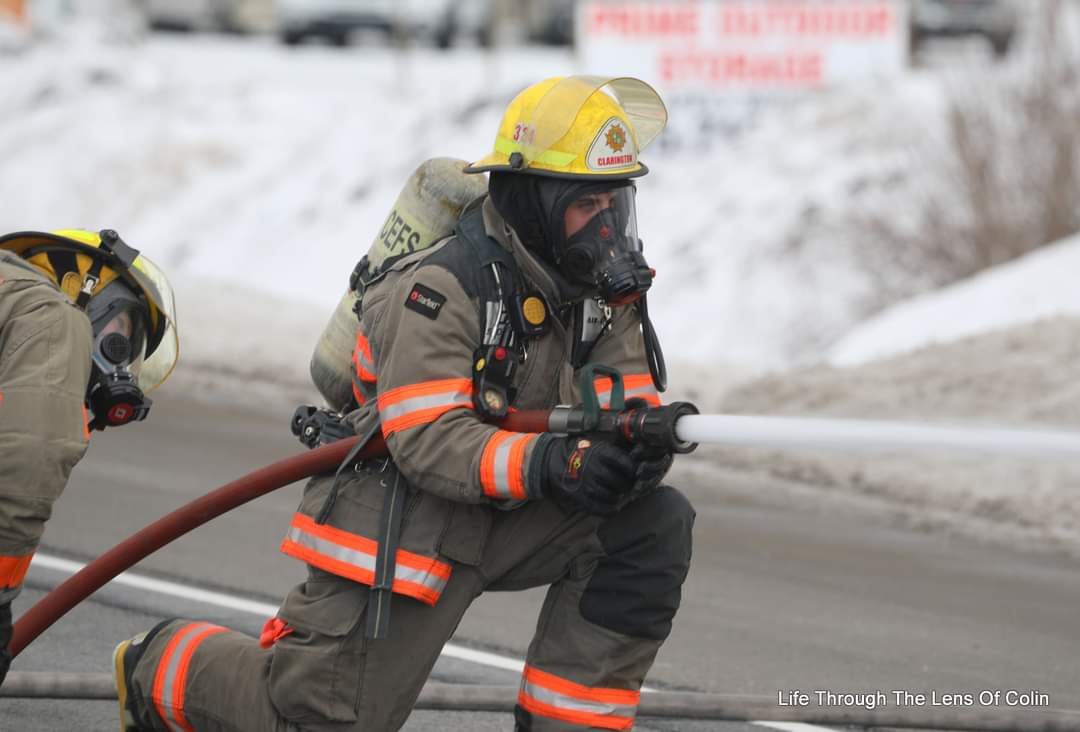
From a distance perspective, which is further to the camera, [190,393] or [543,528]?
[190,393]

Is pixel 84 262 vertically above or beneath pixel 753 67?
above

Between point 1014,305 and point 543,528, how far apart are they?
766 cm

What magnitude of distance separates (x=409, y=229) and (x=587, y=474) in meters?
0.88

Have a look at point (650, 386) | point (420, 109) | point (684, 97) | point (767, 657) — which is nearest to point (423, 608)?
point (650, 386)

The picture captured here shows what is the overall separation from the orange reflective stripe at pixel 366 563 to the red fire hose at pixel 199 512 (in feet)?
0.49

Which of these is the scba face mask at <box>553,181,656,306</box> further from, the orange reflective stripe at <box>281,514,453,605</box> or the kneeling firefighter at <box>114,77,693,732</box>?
the orange reflective stripe at <box>281,514,453,605</box>

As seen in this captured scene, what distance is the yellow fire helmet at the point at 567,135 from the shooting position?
142 inches

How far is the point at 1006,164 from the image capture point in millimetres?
12352

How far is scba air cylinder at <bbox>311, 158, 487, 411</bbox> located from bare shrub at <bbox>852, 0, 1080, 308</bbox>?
349 inches

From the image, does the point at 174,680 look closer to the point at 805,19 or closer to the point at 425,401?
the point at 425,401

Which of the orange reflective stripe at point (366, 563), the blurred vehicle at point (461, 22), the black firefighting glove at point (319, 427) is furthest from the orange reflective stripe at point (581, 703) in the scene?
the blurred vehicle at point (461, 22)

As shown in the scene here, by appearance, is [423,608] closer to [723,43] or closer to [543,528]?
[543,528]

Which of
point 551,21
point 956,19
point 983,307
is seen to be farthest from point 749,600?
point 551,21

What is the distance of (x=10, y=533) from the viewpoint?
3693 mm
